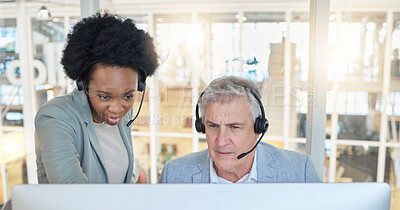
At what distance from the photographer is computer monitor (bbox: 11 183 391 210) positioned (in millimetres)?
582

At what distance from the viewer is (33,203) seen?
0.60 meters

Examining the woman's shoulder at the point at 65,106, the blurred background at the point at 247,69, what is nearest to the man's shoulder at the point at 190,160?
the woman's shoulder at the point at 65,106

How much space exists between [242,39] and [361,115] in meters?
1.79

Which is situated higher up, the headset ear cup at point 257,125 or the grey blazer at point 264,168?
the headset ear cup at point 257,125

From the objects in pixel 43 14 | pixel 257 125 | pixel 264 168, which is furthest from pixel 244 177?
A: pixel 43 14

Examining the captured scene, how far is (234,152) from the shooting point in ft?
4.18

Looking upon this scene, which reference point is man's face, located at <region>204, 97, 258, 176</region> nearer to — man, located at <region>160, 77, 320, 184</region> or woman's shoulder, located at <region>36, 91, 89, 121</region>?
man, located at <region>160, 77, 320, 184</region>

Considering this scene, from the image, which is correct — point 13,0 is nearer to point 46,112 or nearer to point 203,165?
point 46,112

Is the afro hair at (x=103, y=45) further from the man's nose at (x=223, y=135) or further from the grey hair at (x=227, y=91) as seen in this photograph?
the man's nose at (x=223, y=135)

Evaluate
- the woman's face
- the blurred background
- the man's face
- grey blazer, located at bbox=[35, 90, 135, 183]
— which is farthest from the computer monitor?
the blurred background

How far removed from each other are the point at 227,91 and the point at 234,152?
0.24 metres

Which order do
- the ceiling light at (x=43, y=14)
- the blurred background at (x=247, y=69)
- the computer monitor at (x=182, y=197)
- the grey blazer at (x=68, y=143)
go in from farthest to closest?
1. the ceiling light at (x=43, y=14)
2. the blurred background at (x=247, y=69)
3. the grey blazer at (x=68, y=143)
4. the computer monitor at (x=182, y=197)

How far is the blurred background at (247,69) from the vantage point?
2.85 metres

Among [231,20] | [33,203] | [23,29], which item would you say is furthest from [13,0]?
[33,203]
